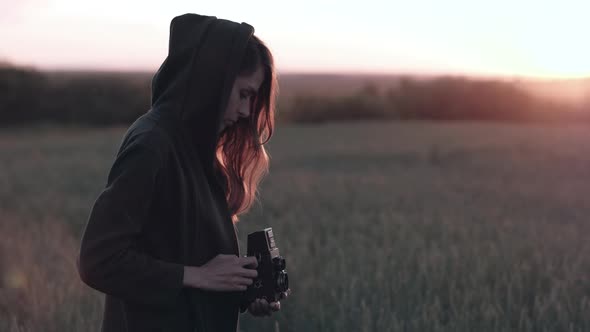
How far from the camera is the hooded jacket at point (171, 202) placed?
1.70m

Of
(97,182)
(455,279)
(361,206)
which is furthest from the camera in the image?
(97,182)

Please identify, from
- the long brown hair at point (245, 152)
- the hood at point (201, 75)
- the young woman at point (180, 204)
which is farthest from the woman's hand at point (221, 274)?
the long brown hair at point (245, 152)

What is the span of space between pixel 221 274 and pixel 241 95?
0.58 m

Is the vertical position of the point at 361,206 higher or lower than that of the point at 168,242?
lower

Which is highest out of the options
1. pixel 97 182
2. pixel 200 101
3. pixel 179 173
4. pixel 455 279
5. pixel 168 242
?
pixel 200 101

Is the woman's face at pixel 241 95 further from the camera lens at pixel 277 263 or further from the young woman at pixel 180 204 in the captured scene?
the camera lens at pixel 277 263

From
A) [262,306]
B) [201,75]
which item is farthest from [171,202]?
[262,306]

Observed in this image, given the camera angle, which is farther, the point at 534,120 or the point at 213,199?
the point at 534,120

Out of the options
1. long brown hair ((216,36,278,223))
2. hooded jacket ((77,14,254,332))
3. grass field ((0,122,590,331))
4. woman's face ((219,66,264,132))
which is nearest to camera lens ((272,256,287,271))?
hooded jacket ((77,14,254,332))

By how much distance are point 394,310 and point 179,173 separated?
2.16 m

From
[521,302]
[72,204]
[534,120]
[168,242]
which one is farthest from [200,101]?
[534,120]

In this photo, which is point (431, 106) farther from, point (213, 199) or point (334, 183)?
point (213, 199)

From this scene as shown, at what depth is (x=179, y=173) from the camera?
6.02 ft

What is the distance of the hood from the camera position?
190 centimetres
